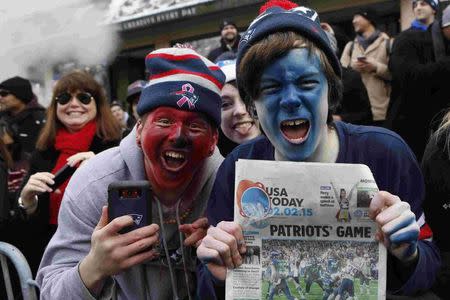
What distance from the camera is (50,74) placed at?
14688 mm

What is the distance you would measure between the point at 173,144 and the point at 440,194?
868 mm

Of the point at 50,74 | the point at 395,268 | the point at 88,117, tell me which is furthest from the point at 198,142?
the point at 50,74

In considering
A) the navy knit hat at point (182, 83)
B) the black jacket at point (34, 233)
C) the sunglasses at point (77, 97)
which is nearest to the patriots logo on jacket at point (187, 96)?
the navy knit hat at point (182, 83)

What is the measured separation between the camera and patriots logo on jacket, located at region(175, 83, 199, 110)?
2076mm

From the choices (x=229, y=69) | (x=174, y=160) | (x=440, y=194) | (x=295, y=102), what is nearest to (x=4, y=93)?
(x=229, y=69)

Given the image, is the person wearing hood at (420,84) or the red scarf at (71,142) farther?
the person wearing hood at (420,84)

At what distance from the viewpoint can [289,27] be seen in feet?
5.74

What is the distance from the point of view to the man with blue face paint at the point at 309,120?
1704mm

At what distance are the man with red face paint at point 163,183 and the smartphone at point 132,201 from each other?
180mm

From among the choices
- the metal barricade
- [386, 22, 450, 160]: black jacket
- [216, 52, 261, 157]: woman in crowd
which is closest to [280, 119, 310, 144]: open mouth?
[216, 52, 261, 157]: woman in crowd

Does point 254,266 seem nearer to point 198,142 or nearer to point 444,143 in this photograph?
point 198,142

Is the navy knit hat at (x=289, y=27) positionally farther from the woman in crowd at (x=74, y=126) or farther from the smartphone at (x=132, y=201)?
the woman in crowd at (x=74, y=126)

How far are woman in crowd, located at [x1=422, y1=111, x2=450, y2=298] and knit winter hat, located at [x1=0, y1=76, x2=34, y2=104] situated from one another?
13.8 ft

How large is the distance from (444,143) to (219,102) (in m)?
0.77
